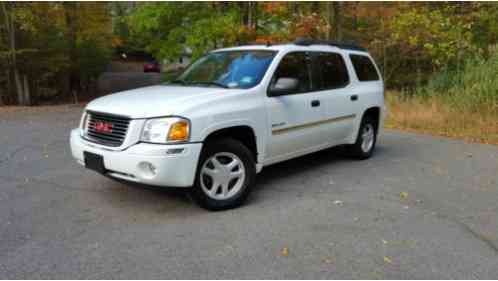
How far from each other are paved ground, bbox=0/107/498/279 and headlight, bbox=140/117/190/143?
0.84 m

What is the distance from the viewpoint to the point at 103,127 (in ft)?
13.9

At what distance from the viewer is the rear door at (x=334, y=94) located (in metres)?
5.57

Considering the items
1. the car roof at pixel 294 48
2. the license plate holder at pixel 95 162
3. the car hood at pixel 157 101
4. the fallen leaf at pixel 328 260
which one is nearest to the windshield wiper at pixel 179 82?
the car hood at pixel 157 101

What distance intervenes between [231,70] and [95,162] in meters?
1.91

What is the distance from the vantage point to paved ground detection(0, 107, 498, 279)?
3215 millimetres

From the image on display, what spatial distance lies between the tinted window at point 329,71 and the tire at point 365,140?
939 millimetres

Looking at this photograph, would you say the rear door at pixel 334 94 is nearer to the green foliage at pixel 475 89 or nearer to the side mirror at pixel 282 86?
the side mirror at pixel 282 86

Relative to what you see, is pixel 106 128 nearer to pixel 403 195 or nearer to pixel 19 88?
pixel 403 195

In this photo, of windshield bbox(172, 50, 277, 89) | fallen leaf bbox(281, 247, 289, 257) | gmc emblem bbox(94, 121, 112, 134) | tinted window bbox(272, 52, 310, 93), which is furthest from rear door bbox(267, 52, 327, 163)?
gmc emblem bbox(94, 121, 112, 134)

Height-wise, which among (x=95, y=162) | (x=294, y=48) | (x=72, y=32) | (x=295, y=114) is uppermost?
(x=72, y=32)

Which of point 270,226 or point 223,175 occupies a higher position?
point 223,175

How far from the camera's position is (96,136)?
4.33 m

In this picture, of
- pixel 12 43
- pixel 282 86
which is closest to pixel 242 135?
pixel 282 86

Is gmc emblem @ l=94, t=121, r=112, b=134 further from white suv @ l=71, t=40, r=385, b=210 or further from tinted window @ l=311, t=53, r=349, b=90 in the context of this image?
tinted window @ l=311, t=53, r=349, b=90
